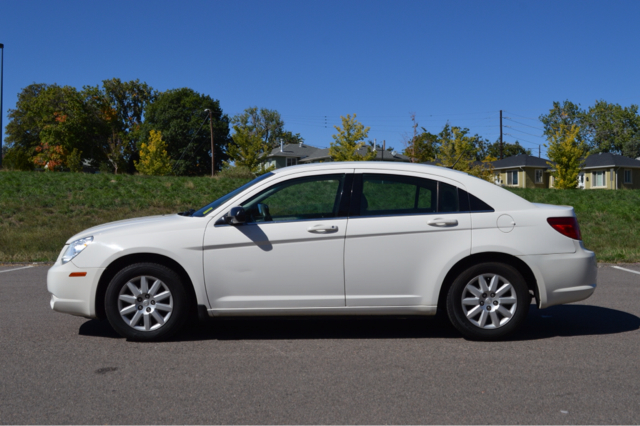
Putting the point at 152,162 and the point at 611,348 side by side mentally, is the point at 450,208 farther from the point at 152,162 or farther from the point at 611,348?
the point at 152,162

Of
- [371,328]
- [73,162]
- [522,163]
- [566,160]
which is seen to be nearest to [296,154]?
[73,162]

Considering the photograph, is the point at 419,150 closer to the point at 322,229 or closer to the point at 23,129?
the point at 23,129

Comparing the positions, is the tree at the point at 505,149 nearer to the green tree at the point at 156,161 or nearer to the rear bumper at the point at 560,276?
the green tree at the point at 156,161

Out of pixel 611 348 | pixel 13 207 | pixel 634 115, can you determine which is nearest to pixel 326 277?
pixel 611 348

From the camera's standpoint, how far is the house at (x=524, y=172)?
62.0 meters

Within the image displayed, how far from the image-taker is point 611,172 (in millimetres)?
59188

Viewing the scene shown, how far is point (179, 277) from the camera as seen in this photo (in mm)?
5324

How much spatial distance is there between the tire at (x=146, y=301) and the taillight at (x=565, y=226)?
3.47 metres

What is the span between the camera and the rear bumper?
5379 mm

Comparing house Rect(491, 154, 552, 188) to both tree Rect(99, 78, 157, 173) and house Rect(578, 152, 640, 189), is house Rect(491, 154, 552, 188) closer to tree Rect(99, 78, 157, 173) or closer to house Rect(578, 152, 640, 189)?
house Rect(578, 152, 640, 189)

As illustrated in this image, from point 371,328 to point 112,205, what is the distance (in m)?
20.8

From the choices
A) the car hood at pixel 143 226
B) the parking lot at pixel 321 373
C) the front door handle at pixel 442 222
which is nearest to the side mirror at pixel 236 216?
the car hood at pixel 143 226

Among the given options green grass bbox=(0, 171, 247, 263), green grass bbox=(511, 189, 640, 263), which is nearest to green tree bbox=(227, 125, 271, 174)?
green grass bbox=(0, 171, 247, 263)

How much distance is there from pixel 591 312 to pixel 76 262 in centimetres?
571
